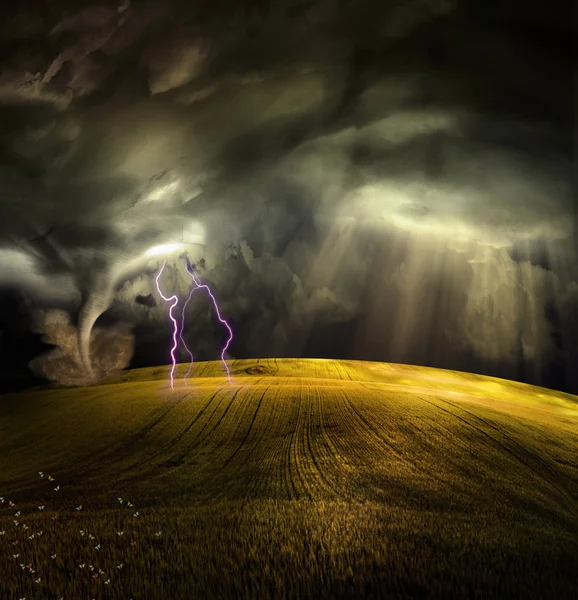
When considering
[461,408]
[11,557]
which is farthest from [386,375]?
[11,557]

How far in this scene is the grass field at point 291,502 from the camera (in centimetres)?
796

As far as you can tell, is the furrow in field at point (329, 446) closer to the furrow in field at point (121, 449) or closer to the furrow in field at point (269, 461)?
the furrow in field at point (269, 461)

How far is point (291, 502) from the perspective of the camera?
13.0 meters

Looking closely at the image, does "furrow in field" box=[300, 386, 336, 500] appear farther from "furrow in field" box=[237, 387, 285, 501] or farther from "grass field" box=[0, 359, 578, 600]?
"furrow in field" box=[237, 387, 285, 501]

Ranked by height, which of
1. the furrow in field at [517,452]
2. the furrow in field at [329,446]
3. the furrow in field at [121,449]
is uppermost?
the furrow in field at [329,446]

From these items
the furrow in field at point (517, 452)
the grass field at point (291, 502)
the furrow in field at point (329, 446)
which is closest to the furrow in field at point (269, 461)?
the grass field at point (291, 502)

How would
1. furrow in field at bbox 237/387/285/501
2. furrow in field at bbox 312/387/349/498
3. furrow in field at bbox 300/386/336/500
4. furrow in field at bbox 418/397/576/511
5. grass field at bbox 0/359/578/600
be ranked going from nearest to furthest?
grass field at bbox 0/359/578/600, furrow in field at bbox 300/386/336/500, furrow in field at bbox 237/387/285/501, furrow in field at bbox 312/387/349/498, furrow in field at bbox 418/397/576/511

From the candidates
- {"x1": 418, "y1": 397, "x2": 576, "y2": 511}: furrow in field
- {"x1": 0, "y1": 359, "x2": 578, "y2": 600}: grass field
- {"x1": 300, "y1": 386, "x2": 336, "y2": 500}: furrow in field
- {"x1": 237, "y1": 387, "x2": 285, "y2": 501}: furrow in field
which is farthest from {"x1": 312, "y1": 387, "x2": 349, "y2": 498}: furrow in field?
{"x1": 418, "y1": 397, "x2": 576, "y2": 511}: furrow in field

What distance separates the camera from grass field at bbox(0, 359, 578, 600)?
7.96 metres

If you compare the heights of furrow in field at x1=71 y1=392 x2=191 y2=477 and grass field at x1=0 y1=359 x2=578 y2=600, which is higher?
grass field at x1=0 y1=359 x2=578 y2=600

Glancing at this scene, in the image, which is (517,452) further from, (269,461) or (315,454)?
(269,461)

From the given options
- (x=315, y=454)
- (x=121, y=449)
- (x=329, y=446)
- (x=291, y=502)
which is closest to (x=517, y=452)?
(x=329, y=446)

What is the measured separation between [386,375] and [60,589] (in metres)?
68.9

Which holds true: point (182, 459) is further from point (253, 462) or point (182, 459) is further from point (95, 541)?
point (95, 541)
